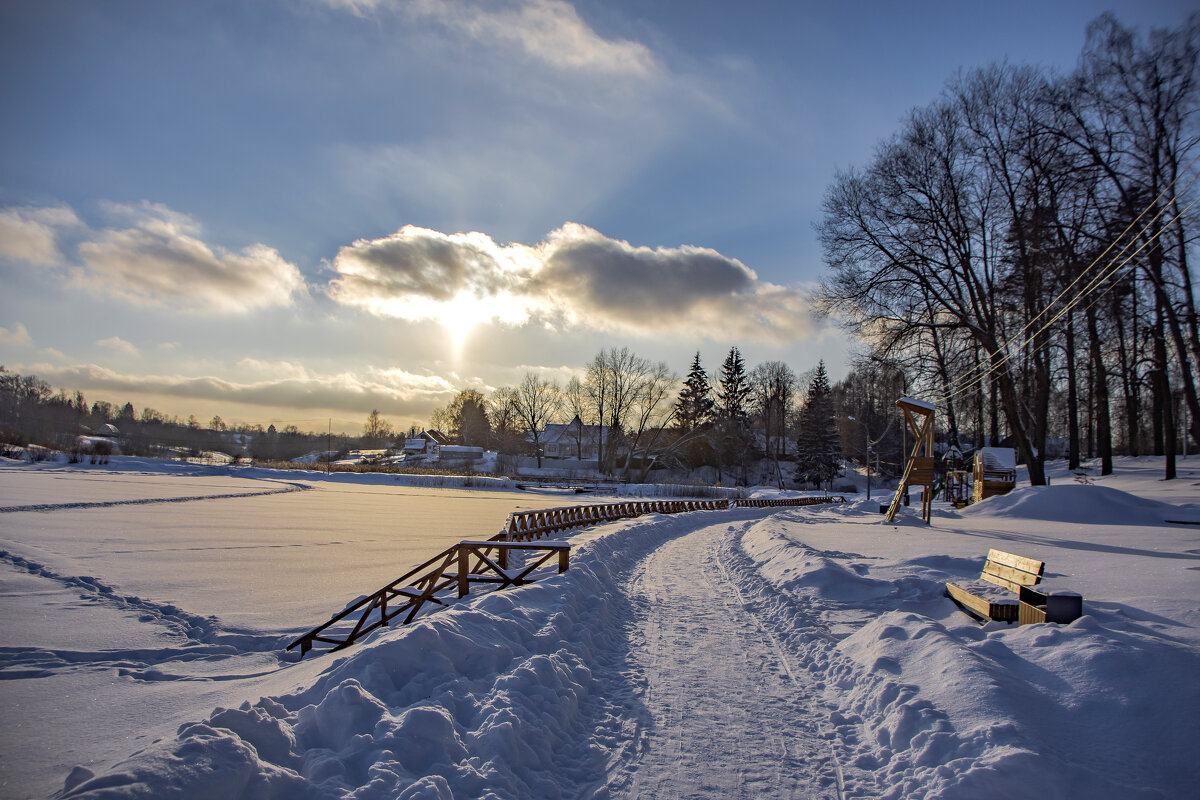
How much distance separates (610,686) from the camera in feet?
18.6

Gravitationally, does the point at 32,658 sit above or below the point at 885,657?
below

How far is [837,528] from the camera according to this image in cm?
2100

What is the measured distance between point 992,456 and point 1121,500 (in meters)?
10.8

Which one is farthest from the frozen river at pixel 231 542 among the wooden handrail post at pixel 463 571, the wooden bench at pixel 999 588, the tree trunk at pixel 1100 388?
the tree trunk at pixel 1100 388

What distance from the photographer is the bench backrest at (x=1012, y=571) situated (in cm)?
687

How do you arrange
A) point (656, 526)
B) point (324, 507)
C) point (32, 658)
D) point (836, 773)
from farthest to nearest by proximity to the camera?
point (324, 507) < point (656, 526) < point (32, 658) < point (836, 773)

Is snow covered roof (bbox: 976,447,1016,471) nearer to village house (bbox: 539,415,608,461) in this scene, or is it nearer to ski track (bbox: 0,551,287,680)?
ski track (bbox: 0,551,287,680)

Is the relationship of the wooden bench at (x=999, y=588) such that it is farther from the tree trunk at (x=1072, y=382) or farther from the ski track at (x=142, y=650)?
the tree trunk at (x=1072, y=382)

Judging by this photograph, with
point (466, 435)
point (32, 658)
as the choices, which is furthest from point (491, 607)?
point (466, 435)

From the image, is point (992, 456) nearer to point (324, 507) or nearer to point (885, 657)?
point (885, 657)

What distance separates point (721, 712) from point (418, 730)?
2503 mm

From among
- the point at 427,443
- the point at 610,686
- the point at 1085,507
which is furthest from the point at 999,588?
the point at 427,443

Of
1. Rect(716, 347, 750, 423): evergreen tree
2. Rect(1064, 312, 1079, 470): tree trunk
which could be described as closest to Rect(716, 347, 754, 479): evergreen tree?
Rect(716, 347, 750, 423): evergreen tree

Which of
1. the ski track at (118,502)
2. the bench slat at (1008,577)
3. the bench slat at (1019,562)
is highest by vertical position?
the bench slat at (1019,562)
